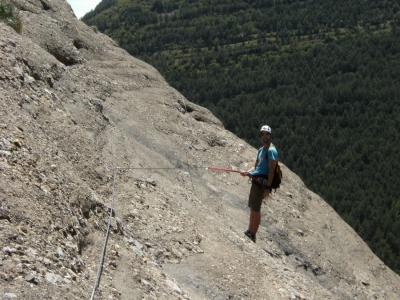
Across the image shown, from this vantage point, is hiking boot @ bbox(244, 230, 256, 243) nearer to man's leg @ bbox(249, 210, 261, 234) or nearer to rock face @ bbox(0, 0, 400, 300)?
man's leg @ bbox(249, 210, 261, 234)

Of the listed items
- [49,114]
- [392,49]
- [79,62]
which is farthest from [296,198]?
[392,49]

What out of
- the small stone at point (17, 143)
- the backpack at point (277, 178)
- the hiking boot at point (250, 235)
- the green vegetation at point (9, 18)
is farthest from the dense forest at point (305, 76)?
the small stone at point (17, 143)

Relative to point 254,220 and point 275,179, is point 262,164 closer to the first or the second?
point 275,179

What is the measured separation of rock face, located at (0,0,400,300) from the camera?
6.05 m

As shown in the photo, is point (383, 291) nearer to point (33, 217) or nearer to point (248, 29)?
point (33, 217)

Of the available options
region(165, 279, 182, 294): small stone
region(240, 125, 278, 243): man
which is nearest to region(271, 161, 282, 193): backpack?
region(240, 125, 278, 243): man

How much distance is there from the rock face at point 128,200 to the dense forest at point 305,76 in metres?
47.7

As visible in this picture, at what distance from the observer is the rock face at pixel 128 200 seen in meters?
6.05

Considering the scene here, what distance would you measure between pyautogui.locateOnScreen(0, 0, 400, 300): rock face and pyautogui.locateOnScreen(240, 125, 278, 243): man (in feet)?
1.21

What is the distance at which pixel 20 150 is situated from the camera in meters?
6.88

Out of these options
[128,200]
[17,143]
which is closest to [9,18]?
[128,200]

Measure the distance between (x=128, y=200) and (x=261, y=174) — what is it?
270 cm

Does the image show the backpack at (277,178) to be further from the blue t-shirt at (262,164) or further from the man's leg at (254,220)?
the man's leg at (254,220)

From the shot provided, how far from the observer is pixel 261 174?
33.5 ft
